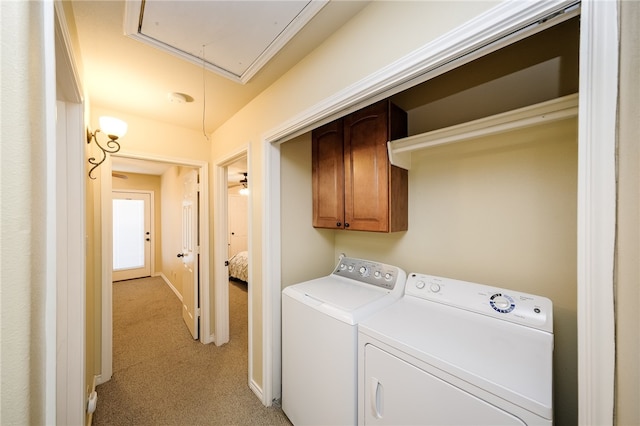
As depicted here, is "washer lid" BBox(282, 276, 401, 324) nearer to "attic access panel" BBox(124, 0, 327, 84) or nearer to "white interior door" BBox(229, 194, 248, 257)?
"attic access panel" BBox(124, 0, 327, 84)

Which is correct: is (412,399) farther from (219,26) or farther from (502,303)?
(219,26)

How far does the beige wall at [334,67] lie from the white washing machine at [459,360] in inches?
42.7

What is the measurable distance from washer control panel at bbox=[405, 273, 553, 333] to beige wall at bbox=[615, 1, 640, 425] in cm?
68

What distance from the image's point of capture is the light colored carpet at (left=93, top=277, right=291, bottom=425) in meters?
1.77

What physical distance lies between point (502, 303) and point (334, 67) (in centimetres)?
152

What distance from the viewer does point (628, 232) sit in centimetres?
51

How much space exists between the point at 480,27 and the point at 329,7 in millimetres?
708

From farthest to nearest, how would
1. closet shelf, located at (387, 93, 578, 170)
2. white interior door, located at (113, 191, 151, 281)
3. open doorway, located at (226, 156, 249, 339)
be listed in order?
white interior door, located at (113, 191, 151, 281)
open doorway, located at (226, 156, 249, 339)
closet shelf, located at (387, 93, 578, 170)

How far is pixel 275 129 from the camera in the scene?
1708 mm

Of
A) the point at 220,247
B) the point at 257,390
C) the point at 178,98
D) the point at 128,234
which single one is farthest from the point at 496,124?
the point at 128,234

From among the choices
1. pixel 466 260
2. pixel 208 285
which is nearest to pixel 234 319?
pixel 208 285

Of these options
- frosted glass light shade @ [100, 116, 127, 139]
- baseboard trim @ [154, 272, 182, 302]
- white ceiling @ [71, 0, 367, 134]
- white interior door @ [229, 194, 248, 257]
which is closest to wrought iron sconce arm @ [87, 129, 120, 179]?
frosted glass light shade @ [100, 116, 127, 139]

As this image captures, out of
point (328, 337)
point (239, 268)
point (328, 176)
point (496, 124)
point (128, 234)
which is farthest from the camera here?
point (128, 234)

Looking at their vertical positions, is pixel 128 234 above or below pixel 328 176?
below
